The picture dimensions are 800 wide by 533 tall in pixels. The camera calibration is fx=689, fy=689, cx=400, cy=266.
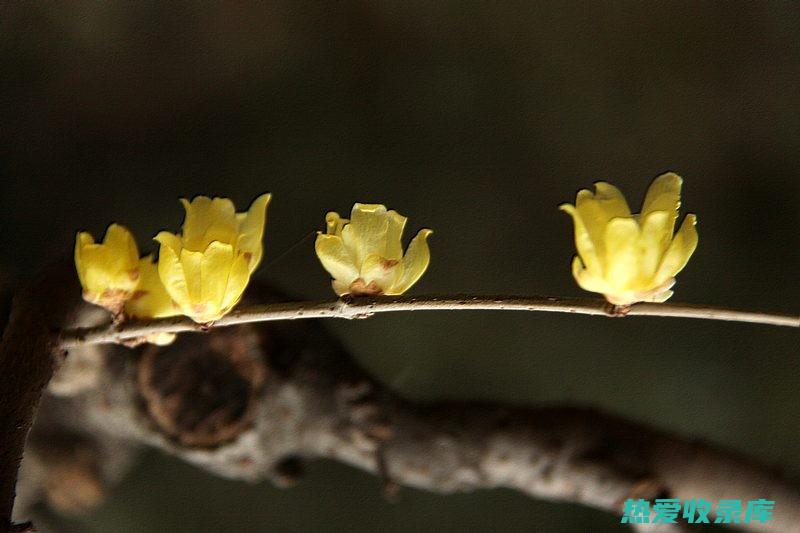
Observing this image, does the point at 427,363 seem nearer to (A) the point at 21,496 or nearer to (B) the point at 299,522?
(B) the point at 299,522

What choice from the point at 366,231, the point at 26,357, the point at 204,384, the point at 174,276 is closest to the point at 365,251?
the point at 366,231

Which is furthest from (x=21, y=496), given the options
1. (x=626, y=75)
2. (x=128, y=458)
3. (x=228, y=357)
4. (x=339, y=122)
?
(x=626, y=75)

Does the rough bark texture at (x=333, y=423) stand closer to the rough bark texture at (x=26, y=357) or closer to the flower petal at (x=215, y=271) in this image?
the rough bark texture at (x=26, y=357)

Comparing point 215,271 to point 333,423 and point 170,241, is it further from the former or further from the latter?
point 333,423
